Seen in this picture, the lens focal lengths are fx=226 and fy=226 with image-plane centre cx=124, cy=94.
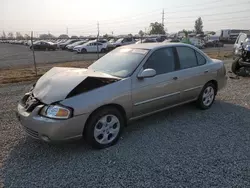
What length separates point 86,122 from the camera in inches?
126

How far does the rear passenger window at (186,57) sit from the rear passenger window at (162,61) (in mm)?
227

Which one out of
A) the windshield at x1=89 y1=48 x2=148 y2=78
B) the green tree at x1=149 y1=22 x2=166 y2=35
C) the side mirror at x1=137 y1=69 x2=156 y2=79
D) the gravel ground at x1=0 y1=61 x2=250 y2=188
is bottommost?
the gravel ground at x1=0 y1=61 x2=250 y2=188

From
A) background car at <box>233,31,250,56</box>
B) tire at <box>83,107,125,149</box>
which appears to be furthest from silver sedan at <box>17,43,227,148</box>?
background car at <box>233,31,250,56</box>

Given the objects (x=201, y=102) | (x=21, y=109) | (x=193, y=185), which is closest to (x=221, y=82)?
(x=201, y=102)

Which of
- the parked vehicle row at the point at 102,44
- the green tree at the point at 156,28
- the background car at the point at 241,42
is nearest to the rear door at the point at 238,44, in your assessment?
the background car at the point at 241,42

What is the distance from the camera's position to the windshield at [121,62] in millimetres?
3799

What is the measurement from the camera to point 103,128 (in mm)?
3387

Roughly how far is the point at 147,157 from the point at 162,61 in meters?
1.83

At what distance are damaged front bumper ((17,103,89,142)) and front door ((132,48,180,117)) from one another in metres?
0.99

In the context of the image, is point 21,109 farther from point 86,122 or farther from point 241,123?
point 241,123

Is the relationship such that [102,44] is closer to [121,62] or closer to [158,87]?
[121,62]

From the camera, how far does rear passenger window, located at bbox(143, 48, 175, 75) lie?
3986 mm

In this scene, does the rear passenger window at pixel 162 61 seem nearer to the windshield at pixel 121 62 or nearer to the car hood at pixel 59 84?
the windshield at pixel 121 62

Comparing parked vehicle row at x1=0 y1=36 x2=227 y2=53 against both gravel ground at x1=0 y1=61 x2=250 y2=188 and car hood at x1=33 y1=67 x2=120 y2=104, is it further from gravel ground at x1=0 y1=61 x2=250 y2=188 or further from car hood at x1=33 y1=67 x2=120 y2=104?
car hood at x1=33 y1=67 x2=120 y2=104
